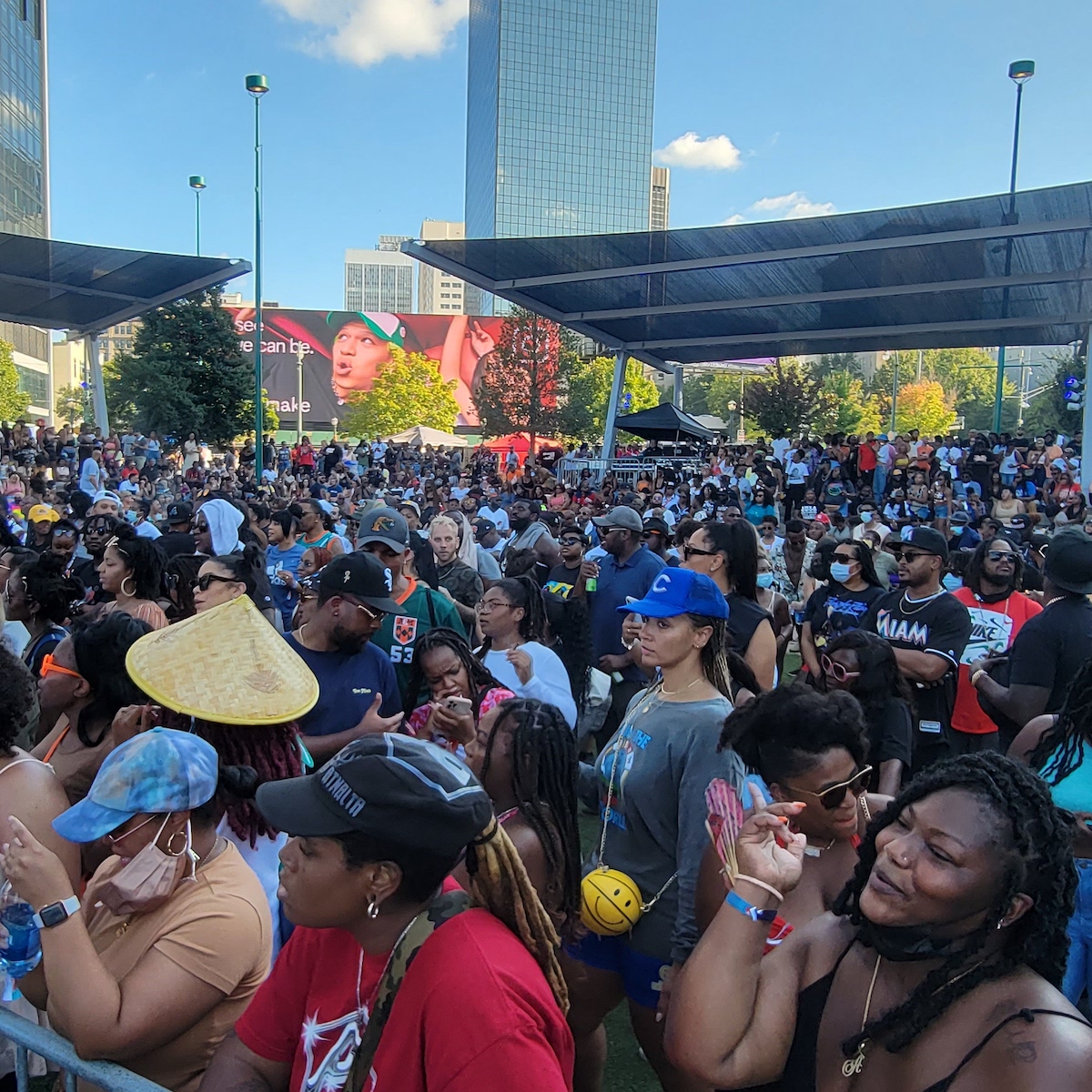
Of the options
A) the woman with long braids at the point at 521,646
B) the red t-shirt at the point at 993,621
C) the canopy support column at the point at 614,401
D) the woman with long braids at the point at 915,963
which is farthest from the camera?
the canopy support column at the point at 614,401

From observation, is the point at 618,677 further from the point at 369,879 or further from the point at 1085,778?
the point at 369,879

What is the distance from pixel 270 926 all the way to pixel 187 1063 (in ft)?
1.08

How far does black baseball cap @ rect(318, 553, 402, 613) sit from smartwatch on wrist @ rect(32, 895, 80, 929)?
2.13 metres

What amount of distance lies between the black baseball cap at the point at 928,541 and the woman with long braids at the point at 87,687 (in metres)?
3.68

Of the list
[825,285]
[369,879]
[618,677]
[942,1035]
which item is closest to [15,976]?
[369,879]

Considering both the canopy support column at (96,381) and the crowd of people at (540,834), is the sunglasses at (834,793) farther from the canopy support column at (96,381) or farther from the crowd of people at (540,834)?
the canopy support column at (96,381)

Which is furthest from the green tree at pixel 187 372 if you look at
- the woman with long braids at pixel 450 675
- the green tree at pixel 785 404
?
the woman with long braids at pixel 450 675

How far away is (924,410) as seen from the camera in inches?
3014

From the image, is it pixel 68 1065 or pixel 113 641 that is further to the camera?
pixel 113 641

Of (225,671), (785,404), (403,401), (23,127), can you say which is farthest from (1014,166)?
(23,127)

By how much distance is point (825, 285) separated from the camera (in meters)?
19.5

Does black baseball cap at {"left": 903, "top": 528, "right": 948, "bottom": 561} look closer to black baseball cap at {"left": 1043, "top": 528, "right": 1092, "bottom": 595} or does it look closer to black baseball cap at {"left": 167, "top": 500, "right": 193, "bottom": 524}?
black baseball cap at {"left": 1043, "top": 528, "right": 1092, "bottom": 595}

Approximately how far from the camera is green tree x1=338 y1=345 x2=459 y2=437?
66.1m

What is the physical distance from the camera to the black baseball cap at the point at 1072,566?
4.06m
